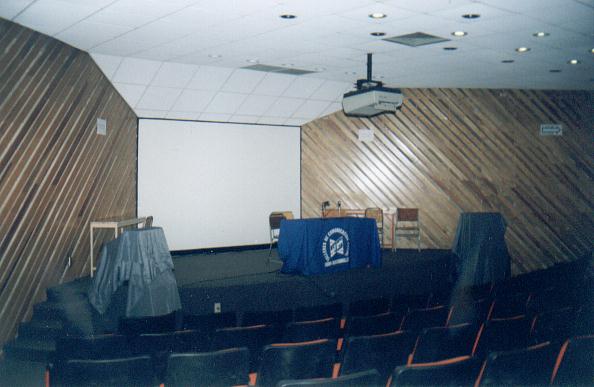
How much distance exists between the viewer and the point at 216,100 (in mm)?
8688

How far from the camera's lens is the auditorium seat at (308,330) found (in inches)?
135

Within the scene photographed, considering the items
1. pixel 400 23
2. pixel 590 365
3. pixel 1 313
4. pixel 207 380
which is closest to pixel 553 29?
pixel 400 23

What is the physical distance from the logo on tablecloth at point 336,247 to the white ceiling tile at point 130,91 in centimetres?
399

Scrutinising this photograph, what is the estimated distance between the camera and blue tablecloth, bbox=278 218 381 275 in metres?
6.59

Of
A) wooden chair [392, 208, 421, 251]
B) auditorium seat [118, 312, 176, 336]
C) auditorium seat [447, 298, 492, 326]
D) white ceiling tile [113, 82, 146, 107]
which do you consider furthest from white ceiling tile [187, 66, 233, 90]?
auditorium seat [447, 298, 492, 326]

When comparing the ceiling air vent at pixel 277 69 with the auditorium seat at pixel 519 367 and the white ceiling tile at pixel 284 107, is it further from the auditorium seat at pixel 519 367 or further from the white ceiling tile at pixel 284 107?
the auditorium seat at pixel 519 367

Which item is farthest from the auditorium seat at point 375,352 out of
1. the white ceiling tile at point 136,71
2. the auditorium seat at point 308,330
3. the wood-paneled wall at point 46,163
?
the white ceiling tile at point 136,71

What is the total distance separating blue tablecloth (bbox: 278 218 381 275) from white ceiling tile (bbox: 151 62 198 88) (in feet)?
9.97

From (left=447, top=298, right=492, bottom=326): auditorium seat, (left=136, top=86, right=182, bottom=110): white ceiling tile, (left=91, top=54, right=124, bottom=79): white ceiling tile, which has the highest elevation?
(left=91, top=54, right=124, bottom=79): white ceiling tile

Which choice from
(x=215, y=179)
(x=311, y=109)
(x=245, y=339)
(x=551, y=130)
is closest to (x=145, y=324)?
(x=245, y=339)

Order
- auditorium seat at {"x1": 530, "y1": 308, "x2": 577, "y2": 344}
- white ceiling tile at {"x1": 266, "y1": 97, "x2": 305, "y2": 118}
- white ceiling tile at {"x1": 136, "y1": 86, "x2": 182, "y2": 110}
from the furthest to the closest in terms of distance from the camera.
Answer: white ceiling tile at {"x1": 266, "y1": 97, "x2": 305, "y2": 118} < white ceiling tile at {"x1": 136, "y1": 86, "x2": 182, "y2": 110} < auditorium seat at {"x1": 530, "y1": 308, "x2": 577, "y2": 344}

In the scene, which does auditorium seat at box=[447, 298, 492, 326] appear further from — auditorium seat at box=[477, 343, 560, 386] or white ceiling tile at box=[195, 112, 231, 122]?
white ceiling tile at box=[195, 112, 231, 122]

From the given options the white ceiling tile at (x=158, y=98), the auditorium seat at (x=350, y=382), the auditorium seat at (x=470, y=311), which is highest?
the white ceiling tile at (x=158, y=98)

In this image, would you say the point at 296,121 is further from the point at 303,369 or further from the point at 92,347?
the point at 303,369
